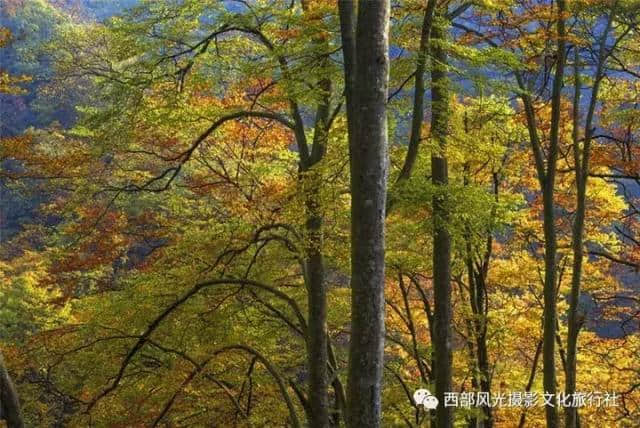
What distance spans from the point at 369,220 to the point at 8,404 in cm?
515

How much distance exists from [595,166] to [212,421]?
7.43 m

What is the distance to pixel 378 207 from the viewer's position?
11.7 feet

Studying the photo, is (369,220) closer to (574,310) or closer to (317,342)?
(317,342)

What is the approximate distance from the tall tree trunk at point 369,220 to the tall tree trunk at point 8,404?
182 inches

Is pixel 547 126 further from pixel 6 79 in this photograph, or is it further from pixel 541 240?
pixel 6 79

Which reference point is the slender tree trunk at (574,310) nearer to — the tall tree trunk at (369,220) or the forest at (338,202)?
the forest at (338,202)

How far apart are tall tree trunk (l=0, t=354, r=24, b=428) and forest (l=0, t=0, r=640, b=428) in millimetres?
27

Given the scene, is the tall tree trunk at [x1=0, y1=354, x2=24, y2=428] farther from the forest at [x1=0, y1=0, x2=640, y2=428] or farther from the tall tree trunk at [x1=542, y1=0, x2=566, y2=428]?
the tall tree trunk at [x1=542, y1=0, x2=566, y2=428]

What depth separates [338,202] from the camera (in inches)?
251

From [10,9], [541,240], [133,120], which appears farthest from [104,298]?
[10,9]

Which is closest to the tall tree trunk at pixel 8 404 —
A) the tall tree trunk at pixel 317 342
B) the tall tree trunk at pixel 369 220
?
the tall tree trunk at pixel 317 342

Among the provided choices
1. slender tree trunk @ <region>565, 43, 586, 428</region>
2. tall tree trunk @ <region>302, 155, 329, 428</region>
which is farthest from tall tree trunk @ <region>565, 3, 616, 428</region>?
tall tree trunk @ <region>302, 155, 329, 428</region>

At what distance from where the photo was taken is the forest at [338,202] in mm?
5062

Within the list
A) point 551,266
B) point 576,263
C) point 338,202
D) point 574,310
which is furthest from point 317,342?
point 576,263
